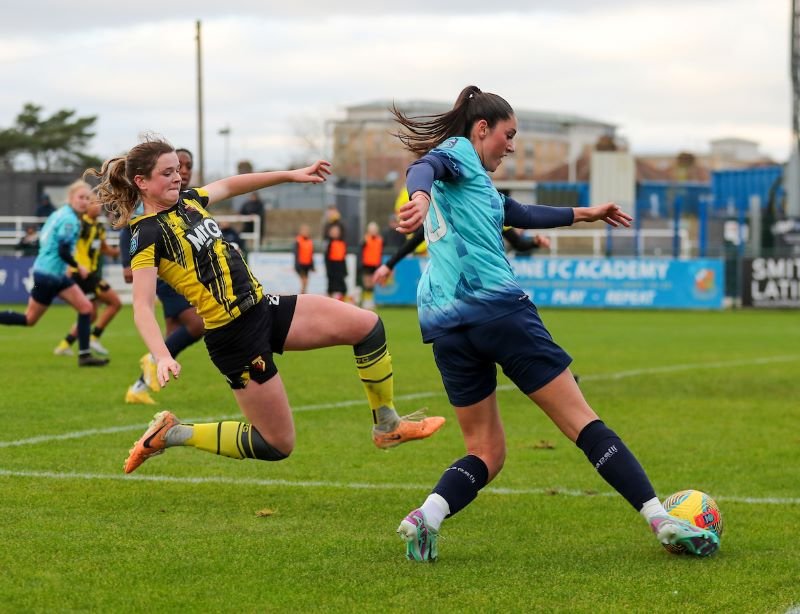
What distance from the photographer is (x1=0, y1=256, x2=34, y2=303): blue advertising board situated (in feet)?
100

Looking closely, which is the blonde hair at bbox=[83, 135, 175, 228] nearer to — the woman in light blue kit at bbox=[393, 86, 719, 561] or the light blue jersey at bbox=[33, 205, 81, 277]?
the woman in light blue kit at bbox=[393, 86, 719, 561]

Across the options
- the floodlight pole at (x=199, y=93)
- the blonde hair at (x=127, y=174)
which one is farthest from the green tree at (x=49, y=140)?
the blonde hair at (x=127, y=174)

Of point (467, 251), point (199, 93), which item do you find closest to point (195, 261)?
point (467, 251)

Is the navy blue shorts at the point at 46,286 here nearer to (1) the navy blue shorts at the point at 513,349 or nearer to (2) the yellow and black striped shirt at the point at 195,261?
(2) the yellow and black striped shirt at the point at 195,261

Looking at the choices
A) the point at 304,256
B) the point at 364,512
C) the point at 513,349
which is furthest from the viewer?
the point at 304,256

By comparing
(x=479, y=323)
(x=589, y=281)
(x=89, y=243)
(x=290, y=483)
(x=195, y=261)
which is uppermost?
(x=195, y=261)

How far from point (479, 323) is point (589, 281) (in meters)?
26.8

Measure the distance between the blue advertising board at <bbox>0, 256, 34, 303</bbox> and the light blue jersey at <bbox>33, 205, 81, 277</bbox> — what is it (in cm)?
1634

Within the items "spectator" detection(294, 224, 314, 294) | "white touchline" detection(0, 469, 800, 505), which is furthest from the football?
"spectator" detection(294, 224, 314, 294)

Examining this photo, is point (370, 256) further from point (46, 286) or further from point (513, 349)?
point (513, 349)

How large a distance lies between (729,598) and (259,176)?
11.1ft

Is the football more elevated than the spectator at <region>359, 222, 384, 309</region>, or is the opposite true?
the football

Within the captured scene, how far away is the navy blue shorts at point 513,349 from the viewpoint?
561 cm

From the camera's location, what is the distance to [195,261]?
20.7ft
